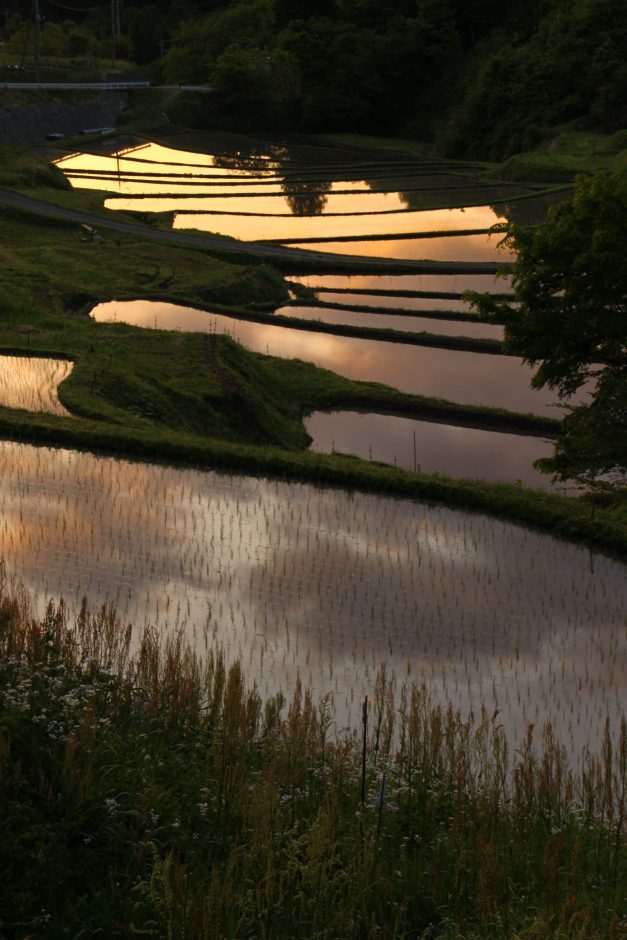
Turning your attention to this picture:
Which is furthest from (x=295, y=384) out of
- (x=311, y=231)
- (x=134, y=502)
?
(x=311, y=231)

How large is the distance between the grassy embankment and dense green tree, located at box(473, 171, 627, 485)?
140 centimetres

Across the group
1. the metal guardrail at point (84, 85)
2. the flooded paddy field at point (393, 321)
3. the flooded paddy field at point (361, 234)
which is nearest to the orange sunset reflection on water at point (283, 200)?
the flooded paddy field at point (361, 234)

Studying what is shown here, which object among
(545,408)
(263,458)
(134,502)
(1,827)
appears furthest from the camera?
(545,408)

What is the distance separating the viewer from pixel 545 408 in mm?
18953

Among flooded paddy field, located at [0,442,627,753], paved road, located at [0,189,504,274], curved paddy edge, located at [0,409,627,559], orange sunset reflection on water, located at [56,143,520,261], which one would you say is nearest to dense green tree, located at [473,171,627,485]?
curved paddy edge, located at [0,409,627,559]

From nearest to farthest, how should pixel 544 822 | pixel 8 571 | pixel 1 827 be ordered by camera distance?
pixel 1 827 → pixel 544 822 → pixel 8 571

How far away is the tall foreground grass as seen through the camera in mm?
5742

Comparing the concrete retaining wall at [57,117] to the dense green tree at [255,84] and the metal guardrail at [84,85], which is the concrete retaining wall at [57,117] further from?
the dense green tree at [255,84]

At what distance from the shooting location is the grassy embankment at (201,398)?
44.0 ft

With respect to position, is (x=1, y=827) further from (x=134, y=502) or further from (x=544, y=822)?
(x=134, y=502)

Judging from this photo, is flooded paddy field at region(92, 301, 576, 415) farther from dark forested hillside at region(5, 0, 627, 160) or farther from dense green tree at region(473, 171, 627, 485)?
dark forested hillside at region(5, 0, 627, 160)

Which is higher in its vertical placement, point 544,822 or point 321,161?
point 321,161

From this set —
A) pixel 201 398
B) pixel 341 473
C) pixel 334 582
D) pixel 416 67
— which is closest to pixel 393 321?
pixel 201 398

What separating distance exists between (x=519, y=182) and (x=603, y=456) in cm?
3256
